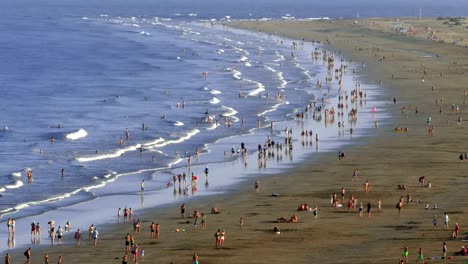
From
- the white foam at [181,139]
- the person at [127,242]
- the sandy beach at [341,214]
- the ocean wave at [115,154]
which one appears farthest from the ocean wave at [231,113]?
the person at [127,242]

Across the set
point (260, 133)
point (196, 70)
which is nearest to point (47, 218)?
point (260, 133)

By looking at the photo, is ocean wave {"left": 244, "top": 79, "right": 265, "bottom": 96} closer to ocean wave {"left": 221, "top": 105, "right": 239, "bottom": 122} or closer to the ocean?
the ocean

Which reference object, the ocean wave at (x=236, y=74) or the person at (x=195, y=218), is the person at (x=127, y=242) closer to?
the person at (x=195, y=218)

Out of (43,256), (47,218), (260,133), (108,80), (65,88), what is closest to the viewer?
(43,256)

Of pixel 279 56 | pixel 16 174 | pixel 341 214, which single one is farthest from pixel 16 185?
pixel 279 56

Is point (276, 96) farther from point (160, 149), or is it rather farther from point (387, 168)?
point (387, 168)

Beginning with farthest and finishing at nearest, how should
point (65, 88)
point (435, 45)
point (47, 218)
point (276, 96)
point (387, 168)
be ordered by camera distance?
point (435, 45)
point (65, 88)
point (276, 96)
point (387, 168)
point (47, 218)

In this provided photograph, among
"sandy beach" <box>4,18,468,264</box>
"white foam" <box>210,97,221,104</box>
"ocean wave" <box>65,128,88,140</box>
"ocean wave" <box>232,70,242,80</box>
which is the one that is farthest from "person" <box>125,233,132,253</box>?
"ocean wave" <box>232,70,242,80</box>
